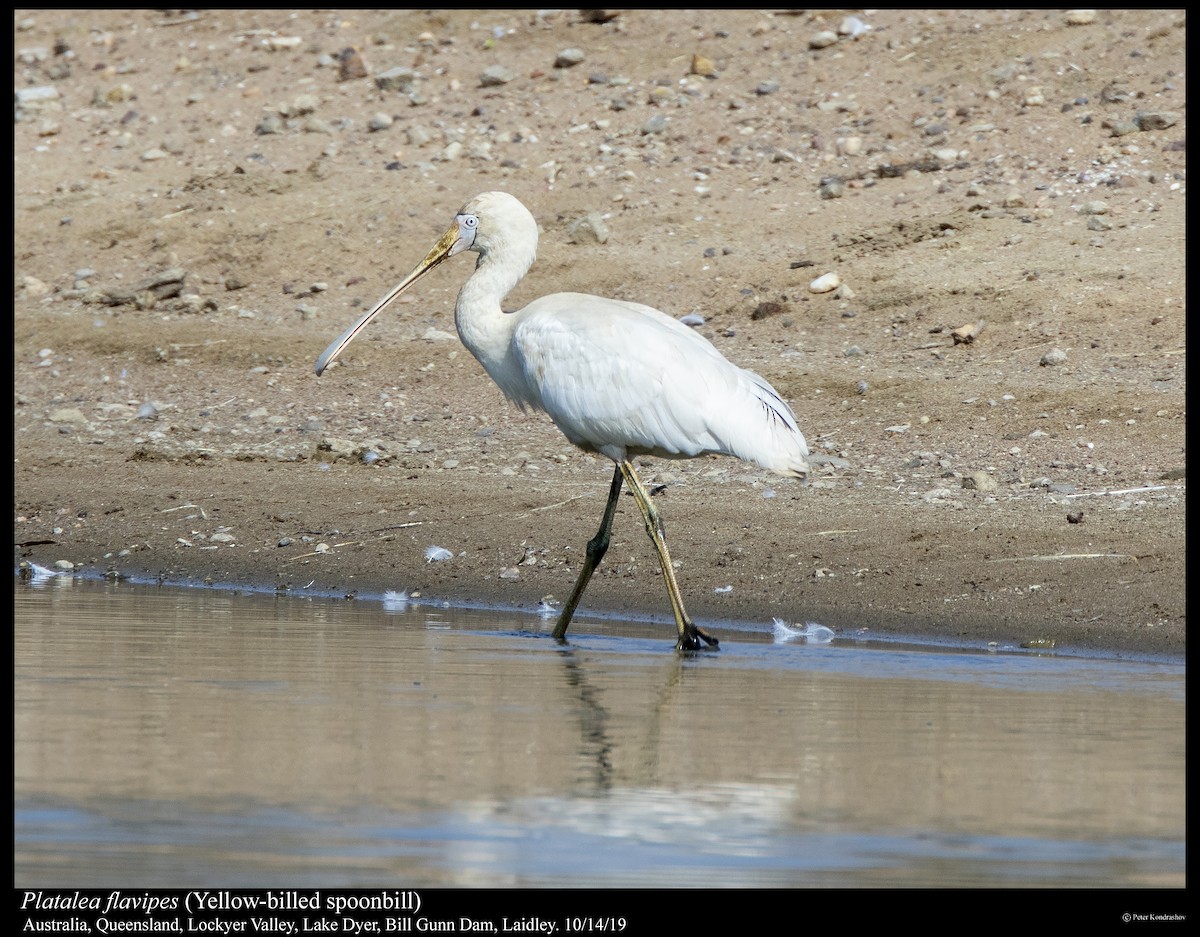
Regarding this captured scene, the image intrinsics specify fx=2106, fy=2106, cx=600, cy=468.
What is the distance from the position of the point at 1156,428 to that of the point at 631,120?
7.42 metres

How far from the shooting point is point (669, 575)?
9.06m

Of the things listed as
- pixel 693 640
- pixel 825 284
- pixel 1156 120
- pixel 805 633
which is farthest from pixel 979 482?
pixel 1156 120

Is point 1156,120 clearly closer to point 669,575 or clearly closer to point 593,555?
point 593,555

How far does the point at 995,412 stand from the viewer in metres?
12.4

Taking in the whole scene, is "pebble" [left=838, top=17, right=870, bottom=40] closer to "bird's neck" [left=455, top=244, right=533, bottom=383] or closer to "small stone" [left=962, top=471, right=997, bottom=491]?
"small stone" [left=962, top=471, right=997, bottom=491]

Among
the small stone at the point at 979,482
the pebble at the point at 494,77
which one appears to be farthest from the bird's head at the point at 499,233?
the pebble at the point at 494,77

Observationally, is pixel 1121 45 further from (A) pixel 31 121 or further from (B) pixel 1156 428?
(A) pixel 31 121

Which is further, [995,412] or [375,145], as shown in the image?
[375,145]

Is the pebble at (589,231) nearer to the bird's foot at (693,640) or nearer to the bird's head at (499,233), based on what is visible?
the bird's head at (499,233)

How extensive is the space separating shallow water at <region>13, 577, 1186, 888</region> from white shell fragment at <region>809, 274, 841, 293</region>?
6.24 metres

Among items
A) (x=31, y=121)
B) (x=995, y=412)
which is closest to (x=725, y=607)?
(x=995, y=412)

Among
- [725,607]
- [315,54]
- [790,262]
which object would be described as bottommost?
[725,607]

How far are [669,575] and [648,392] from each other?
0.80 meters

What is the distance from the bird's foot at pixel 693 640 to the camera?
8637mm
